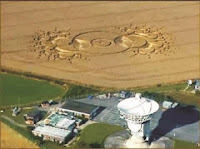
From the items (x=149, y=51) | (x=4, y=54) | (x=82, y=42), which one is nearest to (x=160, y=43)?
(x=149, y=51)

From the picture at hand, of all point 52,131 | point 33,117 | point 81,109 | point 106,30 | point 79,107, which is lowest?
point 52,131

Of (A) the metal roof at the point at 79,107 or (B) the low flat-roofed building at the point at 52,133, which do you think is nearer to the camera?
(B) the low flat-roofed building at the point at 52,133

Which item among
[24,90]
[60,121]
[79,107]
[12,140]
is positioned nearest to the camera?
[12,140]

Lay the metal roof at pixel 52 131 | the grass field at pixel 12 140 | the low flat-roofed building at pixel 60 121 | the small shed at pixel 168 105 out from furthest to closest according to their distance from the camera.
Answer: the small shed at pixel 168 105, the low flat-roofed building at pixel 60 121, the metal roof at pixel 52 131, the grass field at pixel 12 140

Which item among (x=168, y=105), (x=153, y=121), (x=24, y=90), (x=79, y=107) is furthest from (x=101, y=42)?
(x=153, y=121)

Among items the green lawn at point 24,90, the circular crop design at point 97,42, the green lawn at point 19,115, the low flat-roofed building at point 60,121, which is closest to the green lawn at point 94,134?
the low flat-roofed building at point 60,121

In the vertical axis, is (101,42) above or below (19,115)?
above

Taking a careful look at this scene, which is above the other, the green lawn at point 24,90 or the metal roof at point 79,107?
the green lawn at point 24,90

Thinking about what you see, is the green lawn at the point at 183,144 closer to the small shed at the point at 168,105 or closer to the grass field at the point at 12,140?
the small shed at the point at 168,105

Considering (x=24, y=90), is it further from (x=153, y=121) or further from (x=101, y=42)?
(x=101, y=42)
